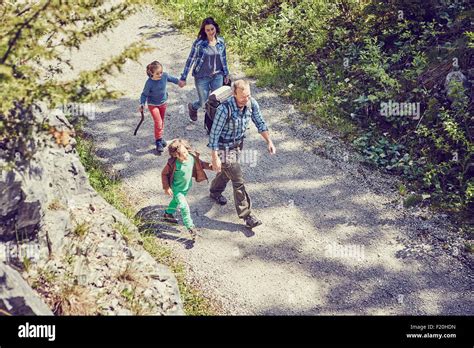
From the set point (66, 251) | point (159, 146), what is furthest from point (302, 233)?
point (66, 251)

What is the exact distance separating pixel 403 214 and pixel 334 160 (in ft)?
6.13

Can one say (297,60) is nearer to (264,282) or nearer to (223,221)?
(223,221)

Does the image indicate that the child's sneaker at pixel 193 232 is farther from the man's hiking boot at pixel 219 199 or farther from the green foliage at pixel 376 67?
the green foliage at pixel 376 67

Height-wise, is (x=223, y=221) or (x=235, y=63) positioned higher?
(x=235, y=63)

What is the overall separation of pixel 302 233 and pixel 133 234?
2851 millimetres

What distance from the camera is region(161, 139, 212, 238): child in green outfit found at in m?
8.41

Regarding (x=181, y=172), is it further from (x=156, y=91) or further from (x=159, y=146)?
(x=159, y=146)

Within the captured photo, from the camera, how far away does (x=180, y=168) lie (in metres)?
8.52

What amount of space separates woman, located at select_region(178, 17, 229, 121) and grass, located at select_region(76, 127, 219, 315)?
2208mm

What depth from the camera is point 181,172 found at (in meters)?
8.52
